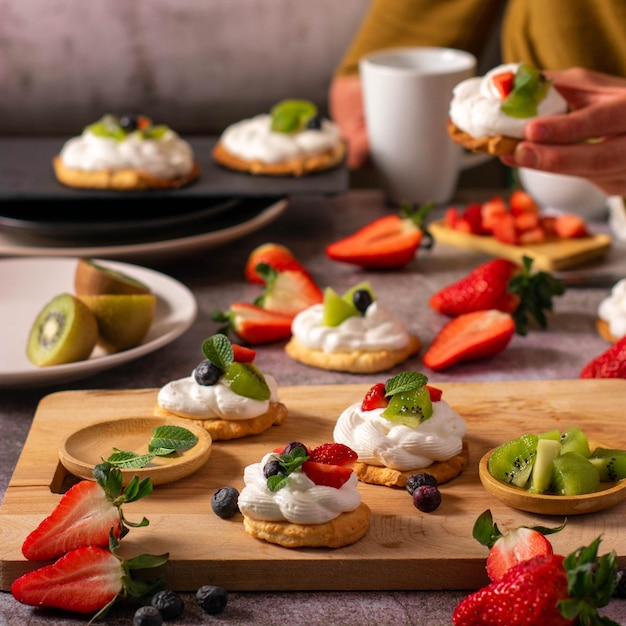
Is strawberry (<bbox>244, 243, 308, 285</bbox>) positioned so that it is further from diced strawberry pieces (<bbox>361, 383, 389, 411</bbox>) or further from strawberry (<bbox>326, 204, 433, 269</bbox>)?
diced strawberry pieces (<bbox>361, 383, 389, 411</bbox>)

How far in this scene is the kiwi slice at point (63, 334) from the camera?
182cm

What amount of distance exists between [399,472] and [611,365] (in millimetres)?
570

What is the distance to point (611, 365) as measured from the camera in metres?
1.81

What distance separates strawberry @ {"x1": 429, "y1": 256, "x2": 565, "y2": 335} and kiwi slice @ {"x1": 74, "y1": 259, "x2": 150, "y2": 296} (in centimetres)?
65

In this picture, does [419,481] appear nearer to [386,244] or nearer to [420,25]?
[386,244]

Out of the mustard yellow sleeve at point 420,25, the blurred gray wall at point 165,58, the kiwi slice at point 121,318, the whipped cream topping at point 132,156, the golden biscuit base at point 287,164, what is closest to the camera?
the kiwi slice at point 121,318

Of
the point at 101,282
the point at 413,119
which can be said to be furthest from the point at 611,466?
the point at 413,119

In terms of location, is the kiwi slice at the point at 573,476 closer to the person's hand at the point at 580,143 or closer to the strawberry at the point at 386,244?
the person's hand at the point at 580,143

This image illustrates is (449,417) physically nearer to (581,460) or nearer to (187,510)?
(581,460)

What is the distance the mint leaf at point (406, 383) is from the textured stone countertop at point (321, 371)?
0.95 ft

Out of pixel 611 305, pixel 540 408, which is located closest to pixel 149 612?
pixel 540 408

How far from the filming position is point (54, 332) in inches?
73.0

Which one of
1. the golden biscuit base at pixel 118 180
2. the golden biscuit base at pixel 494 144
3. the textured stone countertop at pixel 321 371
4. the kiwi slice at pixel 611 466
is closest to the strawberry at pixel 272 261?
the textured stone countertop at pixel 321 371

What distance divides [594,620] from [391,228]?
150 centimetres
